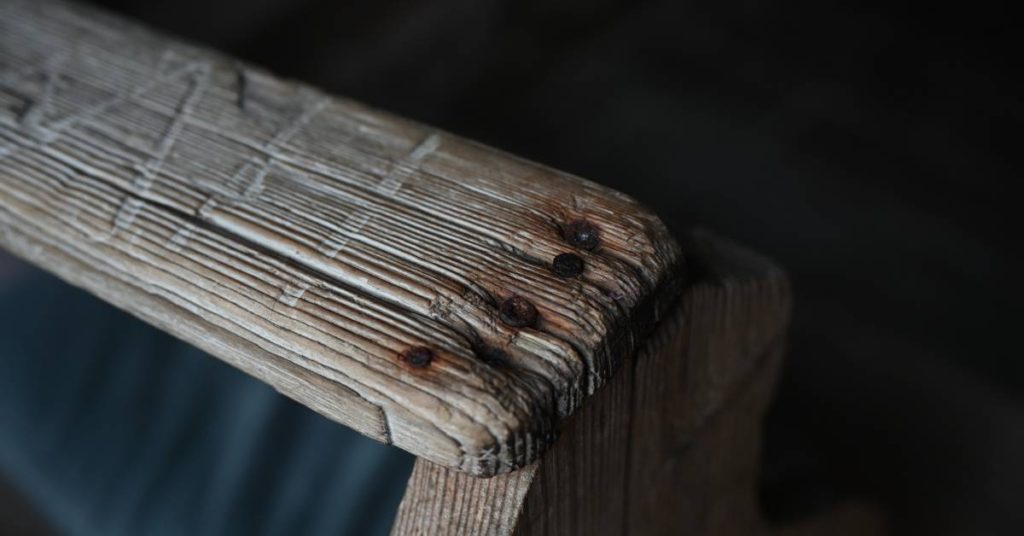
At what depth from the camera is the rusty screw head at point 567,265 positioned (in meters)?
0.54

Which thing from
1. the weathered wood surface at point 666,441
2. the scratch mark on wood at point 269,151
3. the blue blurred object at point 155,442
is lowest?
the blue blurred object at point 155,442

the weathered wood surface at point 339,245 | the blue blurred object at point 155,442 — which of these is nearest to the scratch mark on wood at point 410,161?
the weathered wood surface at point 339,245

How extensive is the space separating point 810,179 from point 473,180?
4.88 feet

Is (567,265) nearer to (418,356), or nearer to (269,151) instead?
(418,356)

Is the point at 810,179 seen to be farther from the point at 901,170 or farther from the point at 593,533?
the point at 593,533

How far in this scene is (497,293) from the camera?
0.53 m

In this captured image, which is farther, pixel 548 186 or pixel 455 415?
pixel 548 186

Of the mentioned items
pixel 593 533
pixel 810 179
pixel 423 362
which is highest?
pixel 810 179

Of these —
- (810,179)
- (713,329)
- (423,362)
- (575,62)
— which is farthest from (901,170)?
(423,362)

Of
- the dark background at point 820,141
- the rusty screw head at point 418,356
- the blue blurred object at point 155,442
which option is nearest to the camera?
the rusty screw head at point 418,356

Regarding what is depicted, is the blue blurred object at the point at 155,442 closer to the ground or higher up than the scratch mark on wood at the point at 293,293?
closer to the ground

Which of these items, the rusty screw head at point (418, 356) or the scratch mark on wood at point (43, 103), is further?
the scratch mark on wood at point (43, 103)

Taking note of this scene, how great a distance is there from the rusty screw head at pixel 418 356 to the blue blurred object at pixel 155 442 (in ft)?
1.33

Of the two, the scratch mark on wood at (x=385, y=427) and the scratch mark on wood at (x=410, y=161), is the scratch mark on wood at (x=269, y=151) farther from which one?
the scratch mark on wood at (x=385, y=427)
